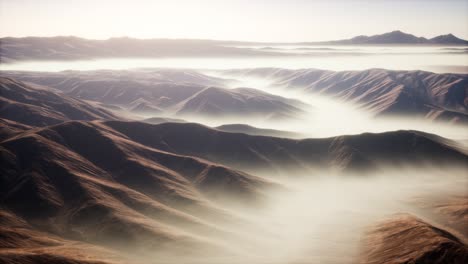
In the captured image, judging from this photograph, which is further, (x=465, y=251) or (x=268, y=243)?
(x=268, y=243)

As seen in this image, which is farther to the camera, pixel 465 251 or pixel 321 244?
pixel 321 244

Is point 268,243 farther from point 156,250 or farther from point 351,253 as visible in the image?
point 156,250

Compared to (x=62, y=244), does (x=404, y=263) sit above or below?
above

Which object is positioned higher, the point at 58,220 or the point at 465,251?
the point at 465,251

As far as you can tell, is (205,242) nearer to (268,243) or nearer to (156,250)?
(156,250)

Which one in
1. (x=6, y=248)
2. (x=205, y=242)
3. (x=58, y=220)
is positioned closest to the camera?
(x=6, y=248)

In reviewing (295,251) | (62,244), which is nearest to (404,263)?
(295,251)

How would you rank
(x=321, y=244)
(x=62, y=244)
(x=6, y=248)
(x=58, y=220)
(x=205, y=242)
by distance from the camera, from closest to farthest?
(x=6, y=248), (x=62, y=244), (x=205, y=242), (x=58, y=220), (x=321, y=244)

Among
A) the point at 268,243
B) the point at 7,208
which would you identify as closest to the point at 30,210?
the point at 7,208

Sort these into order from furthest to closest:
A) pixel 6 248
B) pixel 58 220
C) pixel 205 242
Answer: pixel 58 220 → pixel 205 242 → pixel 6 248
